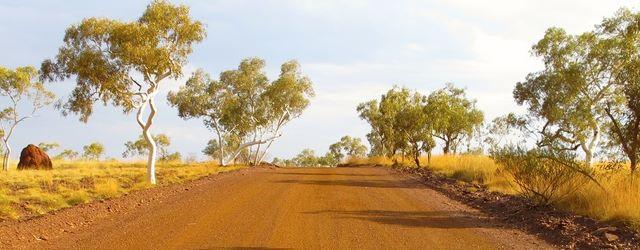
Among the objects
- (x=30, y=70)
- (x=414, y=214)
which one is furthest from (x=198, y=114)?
(x=414, y=214)

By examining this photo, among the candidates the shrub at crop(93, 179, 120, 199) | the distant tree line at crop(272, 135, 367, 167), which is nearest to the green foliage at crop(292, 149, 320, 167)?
the distant tree line at crop(272, 135, 367, 167)

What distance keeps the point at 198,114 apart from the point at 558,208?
34.8 m

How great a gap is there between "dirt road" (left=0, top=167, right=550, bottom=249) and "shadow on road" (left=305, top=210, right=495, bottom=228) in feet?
0.07

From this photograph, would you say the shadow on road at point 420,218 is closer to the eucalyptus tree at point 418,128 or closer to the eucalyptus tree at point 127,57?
the eucalyptus tree at point 127,57

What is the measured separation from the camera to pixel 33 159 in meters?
35.7

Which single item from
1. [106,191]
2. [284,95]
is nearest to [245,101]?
[284,95]

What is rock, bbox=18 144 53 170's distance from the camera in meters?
35.3

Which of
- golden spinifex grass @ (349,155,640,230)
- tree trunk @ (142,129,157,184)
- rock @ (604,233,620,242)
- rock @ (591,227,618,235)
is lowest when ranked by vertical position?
rock @ (604,233,620,242)

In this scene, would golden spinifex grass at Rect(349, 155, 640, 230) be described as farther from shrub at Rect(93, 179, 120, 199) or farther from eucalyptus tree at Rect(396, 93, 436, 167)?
eucalyptus tree at Rect(396, 93, 436, 167)

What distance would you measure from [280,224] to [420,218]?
10.4 ft

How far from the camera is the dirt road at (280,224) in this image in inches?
354

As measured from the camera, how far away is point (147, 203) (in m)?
14.6

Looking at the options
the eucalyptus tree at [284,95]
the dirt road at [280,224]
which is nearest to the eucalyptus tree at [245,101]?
the eucalyptus tree at [284,95]

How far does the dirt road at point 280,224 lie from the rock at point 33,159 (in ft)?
75.2
